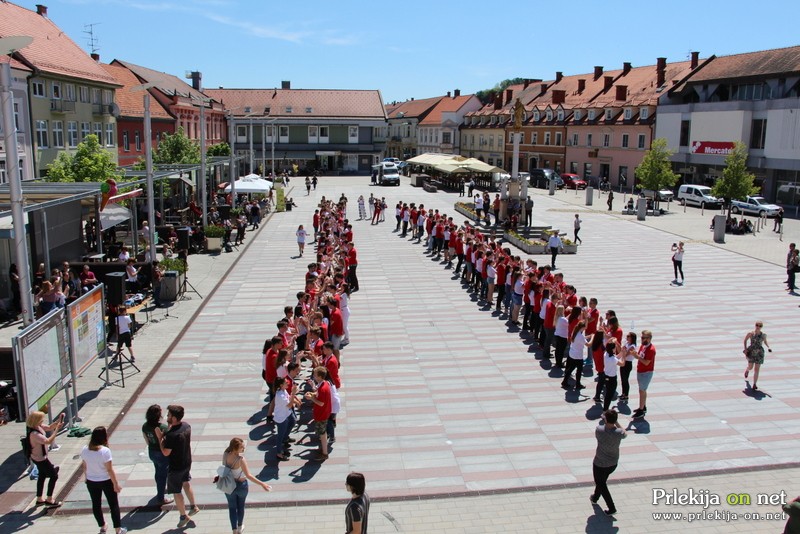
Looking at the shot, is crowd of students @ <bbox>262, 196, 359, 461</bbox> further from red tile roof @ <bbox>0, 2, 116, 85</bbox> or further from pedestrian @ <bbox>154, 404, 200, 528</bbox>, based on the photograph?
red tile roof @ <bbox>0, 2, 116, 85</bbox>

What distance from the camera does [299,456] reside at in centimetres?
999

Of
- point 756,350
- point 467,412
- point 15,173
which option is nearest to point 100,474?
point 15,173

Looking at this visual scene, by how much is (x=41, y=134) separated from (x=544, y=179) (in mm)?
40867

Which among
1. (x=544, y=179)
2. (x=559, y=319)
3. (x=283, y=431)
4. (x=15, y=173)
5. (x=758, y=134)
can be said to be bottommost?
(x=283, y=431)

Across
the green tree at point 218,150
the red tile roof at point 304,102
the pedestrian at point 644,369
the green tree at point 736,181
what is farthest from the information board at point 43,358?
the red tile roof at point 304,102

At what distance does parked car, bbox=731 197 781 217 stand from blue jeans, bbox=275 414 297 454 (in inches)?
1492

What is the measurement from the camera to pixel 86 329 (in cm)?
1141

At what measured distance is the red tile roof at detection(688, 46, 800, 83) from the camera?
149 feet

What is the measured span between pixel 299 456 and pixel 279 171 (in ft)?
217

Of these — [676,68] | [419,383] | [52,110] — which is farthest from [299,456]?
[676,68]

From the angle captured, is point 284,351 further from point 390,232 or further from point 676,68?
point 676,68

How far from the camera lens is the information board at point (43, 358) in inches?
359

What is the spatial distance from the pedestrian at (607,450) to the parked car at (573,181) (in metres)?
52.5

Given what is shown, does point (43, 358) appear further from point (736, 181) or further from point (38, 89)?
point (736, 181)
